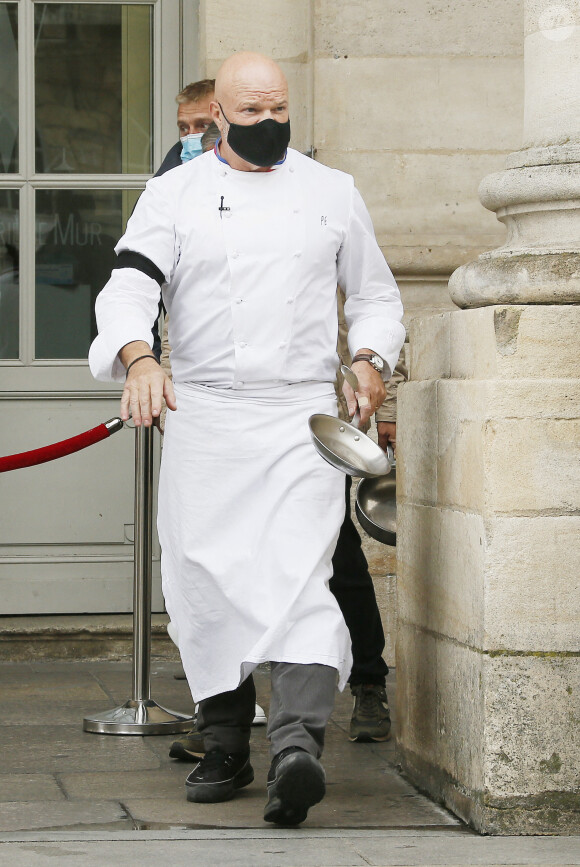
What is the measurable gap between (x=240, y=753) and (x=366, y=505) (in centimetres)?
98

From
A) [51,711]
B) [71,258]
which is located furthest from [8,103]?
[51,711]

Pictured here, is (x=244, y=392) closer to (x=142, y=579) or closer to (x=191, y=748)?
(x=191, y=748)

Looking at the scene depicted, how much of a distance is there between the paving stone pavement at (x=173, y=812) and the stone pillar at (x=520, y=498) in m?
0.16

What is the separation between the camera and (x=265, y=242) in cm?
372

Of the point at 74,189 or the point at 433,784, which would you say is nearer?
the point at 433,784

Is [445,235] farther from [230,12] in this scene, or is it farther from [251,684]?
[251,684]

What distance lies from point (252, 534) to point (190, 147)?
5.08 ft

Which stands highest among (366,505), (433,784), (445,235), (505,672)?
(445,235)

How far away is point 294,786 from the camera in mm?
3379

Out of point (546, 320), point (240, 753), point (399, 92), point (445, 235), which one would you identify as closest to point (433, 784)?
point (240, 753)

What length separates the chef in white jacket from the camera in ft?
11.9

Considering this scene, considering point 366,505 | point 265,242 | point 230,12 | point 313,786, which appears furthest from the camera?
point 230,12

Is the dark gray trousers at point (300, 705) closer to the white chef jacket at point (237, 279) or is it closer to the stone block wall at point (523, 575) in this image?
the stone block wall at point (523, 575)

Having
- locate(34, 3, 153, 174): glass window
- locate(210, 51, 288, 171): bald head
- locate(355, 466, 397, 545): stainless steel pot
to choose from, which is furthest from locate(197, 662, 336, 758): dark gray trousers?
locate(34, 3, 153, 174): glass window
